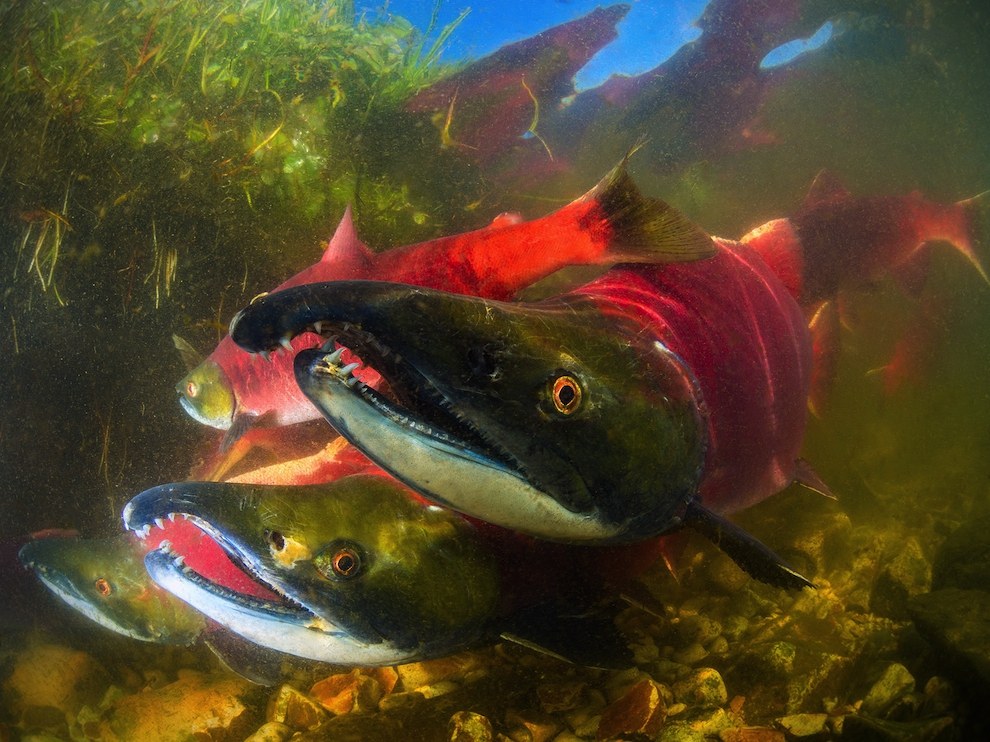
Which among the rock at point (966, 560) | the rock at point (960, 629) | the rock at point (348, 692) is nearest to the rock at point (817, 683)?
the rock at point (960, 629)

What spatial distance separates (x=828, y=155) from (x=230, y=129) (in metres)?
14.4

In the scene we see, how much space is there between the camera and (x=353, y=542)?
6.15ft

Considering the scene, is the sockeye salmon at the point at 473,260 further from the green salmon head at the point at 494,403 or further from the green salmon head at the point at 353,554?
the green salmon head at the point at 494,403

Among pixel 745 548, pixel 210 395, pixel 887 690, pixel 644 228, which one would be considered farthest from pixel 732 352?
pixel 210 395

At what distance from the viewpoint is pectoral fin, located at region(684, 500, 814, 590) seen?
5.68ft

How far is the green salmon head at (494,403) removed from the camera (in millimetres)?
1223

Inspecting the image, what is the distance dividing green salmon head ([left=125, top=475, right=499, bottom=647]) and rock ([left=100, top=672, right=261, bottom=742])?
1.66m

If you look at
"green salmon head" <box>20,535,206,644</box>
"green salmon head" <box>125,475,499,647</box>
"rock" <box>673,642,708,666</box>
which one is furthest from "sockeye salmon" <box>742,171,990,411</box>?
"green salmon head" <box>20,535,206,644</box>

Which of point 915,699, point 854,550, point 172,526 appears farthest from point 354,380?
point 854,550

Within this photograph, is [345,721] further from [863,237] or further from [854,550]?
[863,237]

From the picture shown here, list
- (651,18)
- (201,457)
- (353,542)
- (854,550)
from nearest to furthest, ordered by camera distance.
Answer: (353,542) → (854,550) → (201,457) → (651,18)

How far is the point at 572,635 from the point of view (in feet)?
7.09

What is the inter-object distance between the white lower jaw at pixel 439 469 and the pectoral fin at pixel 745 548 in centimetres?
50

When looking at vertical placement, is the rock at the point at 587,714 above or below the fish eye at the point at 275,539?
below
